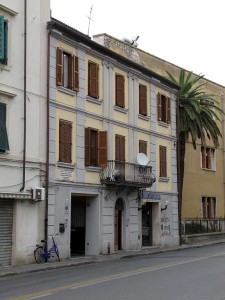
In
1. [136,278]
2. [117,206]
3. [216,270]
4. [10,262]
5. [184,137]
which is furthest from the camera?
[184,137]

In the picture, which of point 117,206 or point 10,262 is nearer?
point 10,262

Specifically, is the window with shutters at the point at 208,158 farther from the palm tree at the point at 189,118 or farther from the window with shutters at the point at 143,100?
the window with shutters at the point at 143,100

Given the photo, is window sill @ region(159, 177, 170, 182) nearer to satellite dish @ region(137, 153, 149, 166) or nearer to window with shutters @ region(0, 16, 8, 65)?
satellite dish @ region(137, 153, 149, 166)

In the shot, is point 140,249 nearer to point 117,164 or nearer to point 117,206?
point 117,206

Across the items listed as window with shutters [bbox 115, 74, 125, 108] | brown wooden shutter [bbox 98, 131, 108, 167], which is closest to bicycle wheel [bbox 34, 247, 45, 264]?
brown wooden shutter [bbox 98, 131, 108, 167]

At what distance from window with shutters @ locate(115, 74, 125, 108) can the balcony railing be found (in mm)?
3139

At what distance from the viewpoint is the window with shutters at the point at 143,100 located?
92.3 ft

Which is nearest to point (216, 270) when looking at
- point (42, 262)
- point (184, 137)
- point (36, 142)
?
point (42, 262)

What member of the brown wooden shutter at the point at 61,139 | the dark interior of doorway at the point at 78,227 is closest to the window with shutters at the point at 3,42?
the brown wooden shutter at the point at 61,139

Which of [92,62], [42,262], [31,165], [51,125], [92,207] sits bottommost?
[42,262]

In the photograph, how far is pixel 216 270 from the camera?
15.6 meters

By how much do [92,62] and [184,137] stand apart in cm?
1135

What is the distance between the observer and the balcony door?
25.1 metres

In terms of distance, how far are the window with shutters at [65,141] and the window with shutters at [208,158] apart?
19989 millimetres
